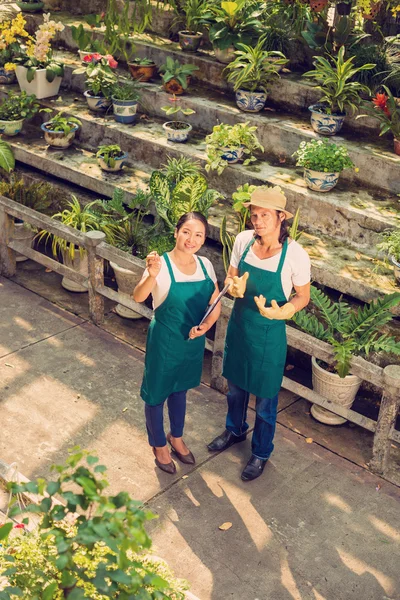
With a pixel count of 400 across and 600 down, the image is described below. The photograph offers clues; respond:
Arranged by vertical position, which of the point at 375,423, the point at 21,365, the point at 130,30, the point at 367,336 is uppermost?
the point at 130,30

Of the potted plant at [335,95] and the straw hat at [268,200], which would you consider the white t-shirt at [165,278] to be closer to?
the straw hat at [268,200]

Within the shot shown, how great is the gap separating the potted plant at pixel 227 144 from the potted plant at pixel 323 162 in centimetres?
47

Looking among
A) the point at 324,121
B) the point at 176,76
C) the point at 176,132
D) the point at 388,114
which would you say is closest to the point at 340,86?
the point at 324,121

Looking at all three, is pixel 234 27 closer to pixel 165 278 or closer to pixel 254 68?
pixel 254 68

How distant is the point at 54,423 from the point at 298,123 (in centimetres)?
410

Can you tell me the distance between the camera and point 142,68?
9125mm

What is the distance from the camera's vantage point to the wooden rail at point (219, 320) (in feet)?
17.6

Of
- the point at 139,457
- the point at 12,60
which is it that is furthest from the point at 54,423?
the point at 12,60

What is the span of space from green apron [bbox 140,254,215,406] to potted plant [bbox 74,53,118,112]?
4469mm

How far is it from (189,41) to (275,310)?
549 centimetres

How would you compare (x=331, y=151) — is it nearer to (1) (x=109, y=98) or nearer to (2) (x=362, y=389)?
(2) (x=362, y=389)

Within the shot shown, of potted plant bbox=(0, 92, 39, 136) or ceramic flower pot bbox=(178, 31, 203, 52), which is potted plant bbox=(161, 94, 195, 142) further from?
potted plant bbox=(0, 92, 39, 136)

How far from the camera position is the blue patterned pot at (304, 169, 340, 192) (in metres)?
7.00

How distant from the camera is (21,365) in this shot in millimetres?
6426
